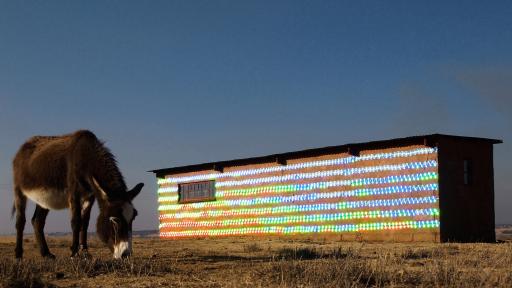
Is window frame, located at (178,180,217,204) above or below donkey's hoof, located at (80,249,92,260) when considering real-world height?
above

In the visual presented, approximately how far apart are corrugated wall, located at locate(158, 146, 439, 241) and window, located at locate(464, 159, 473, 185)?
87.5 inches

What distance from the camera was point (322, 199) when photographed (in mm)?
25672

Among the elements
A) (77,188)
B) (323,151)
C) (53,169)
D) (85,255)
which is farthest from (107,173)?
(323,151)

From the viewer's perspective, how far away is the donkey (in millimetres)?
10250

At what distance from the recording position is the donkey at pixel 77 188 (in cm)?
1025

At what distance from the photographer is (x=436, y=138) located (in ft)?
71.6

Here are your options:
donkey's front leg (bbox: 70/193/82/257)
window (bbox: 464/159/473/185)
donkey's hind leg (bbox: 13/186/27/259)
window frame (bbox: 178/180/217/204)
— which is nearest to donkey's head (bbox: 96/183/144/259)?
donkey's front leg (bbox: 70/193/82/257)

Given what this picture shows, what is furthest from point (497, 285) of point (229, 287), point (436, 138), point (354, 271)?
point (436, 138)

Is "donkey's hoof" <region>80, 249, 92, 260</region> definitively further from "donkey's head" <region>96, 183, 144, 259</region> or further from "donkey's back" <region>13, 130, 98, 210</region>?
"donkey's back" <region>13, 130, 98, 210</region>

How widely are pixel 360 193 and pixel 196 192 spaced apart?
33.4 feet

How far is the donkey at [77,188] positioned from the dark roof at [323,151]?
1321 cm

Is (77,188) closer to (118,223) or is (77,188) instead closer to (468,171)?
(118,223)

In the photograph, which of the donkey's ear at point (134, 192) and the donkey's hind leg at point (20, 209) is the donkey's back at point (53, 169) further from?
the donkey's ear at point (134, 192)

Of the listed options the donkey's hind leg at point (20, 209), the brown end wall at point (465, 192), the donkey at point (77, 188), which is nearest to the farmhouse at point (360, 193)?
the brown end wall at point (465, 192)
